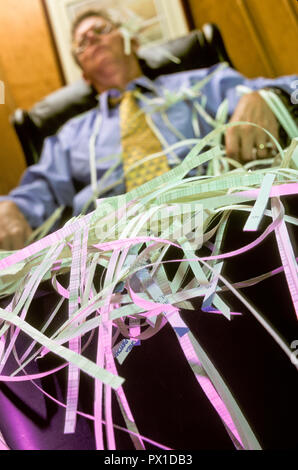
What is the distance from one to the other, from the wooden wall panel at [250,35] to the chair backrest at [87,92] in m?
0.09

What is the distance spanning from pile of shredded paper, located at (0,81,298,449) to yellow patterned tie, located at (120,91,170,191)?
65cm

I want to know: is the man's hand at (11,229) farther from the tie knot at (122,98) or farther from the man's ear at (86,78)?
the man's ear at (86,78)

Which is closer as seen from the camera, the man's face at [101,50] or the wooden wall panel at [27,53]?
the man's face at [101,50]

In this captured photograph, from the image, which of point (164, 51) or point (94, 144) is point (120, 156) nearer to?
point (94, 144)

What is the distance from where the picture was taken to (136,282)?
0.25 metres

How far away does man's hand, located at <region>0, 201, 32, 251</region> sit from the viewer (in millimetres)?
734

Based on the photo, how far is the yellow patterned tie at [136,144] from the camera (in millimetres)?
946

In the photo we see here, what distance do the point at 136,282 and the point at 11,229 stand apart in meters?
0.58

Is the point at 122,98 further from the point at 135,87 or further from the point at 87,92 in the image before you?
the point at 87,92

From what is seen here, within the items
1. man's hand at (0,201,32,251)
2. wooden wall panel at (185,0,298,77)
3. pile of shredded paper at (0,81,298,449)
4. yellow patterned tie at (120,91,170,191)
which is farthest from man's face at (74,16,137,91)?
pile of shredded paper at (0,81,298,449)

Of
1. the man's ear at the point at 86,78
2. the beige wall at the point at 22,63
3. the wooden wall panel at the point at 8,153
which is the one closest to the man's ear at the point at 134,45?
the man's ear at the point at 86,78

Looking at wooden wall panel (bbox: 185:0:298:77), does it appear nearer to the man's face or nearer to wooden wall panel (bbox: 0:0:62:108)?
the man's face

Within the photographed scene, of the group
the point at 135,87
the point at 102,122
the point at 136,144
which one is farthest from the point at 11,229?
→ the point at 135,87

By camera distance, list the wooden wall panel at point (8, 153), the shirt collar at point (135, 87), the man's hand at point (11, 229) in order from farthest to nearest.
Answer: the wooden wall panel at point (8, 153) < the shirt collar at point (135, 87) < the man's hand at point (11, 229)
